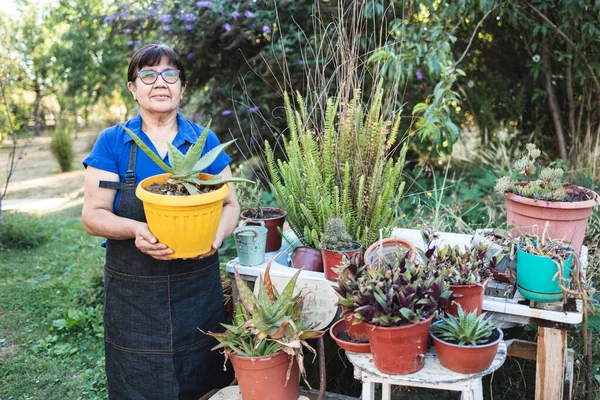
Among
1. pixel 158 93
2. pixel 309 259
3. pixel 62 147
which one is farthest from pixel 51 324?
pixel 62 147

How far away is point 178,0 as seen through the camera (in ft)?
17.3

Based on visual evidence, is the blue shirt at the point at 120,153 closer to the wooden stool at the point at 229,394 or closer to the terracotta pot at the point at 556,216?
the wooden stool at the point at 229,394

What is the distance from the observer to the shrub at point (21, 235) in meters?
5.34

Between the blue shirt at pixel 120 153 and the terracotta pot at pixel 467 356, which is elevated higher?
the blue shirt at pixel 120 153

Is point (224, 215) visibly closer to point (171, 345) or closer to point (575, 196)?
point (171, 345)

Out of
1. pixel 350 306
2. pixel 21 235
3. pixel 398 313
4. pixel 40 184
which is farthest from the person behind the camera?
pixel 40 184

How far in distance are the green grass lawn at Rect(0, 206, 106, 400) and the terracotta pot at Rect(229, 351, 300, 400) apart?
1.37m

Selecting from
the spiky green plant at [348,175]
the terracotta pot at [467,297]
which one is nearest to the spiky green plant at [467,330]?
the terracotta pot at [467,297]

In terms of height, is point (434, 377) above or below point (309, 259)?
below

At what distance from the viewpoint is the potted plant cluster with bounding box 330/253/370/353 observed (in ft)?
5.61

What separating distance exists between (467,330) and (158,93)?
1.38 meters

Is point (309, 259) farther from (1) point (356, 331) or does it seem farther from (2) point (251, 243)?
(1) point (356, 331)

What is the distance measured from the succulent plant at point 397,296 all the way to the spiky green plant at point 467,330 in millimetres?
71

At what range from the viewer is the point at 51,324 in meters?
3.68
